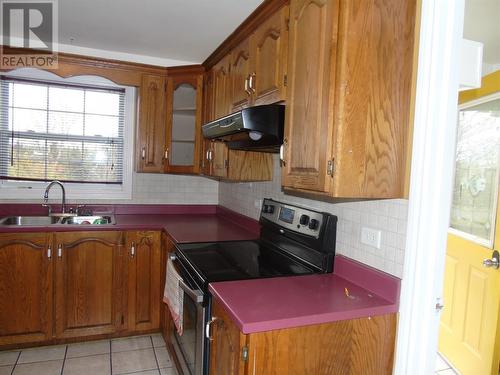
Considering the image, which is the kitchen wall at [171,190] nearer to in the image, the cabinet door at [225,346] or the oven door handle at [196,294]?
the oven door handle at [196,294]

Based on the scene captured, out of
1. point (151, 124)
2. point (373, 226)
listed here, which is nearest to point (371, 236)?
point (373, 226)

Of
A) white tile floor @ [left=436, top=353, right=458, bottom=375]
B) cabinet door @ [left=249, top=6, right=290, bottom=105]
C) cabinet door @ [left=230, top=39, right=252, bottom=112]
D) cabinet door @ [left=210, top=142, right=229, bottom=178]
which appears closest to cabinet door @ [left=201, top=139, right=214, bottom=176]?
cabinet door @ [left=210, top=142, right=229, bottom=178]

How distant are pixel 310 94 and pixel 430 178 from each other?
544 mm

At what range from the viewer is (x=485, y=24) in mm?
2115

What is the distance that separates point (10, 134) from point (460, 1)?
10.4ft

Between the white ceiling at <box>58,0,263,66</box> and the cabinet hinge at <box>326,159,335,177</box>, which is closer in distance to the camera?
the cabinet hinge at <box>326,159,335,177</box>

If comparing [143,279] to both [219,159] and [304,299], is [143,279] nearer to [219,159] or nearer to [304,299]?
[219,159]

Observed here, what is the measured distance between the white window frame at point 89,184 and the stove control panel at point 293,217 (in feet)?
5.13

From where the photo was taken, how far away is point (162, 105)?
3.00 m

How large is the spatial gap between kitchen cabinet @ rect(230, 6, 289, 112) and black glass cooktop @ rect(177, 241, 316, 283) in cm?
84

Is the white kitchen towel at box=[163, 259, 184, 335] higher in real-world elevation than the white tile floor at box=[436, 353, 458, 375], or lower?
higher

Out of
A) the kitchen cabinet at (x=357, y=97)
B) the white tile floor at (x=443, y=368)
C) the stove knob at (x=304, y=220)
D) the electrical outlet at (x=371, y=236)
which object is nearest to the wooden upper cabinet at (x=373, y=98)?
the kitchen cabinet at (x=357, y=97)

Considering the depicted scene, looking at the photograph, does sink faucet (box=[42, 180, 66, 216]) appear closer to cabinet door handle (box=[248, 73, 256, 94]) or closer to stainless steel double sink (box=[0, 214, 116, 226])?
stainless steel double sink (box=[0, 214, 116, 226])

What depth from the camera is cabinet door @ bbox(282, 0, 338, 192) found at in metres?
1.28
